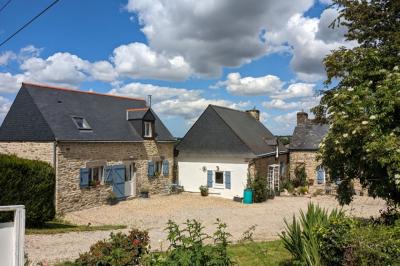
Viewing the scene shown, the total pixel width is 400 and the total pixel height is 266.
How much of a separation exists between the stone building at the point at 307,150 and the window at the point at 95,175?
15.0 metres

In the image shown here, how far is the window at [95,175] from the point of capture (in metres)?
18.3

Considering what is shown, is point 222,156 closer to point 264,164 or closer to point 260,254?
point 264,164

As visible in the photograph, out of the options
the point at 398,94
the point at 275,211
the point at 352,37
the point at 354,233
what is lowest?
the point at 275,211

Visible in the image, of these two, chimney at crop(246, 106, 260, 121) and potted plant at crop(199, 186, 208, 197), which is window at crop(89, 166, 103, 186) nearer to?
potted plant at crop(199, 186, 208, 197)

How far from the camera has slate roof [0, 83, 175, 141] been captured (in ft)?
56.0

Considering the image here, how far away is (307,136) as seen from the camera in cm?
2784

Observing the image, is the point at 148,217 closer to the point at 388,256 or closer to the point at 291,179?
the point at 388,256

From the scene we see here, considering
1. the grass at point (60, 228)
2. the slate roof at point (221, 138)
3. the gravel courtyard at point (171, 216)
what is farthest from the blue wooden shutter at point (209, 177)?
the grass at point (60, 228)

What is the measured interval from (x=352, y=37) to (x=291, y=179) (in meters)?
18.1

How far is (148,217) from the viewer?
52.9 ft

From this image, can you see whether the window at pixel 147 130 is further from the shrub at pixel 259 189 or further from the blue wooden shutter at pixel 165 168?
the shrub at pixel 259 189

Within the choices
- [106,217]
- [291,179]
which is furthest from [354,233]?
[291,179]

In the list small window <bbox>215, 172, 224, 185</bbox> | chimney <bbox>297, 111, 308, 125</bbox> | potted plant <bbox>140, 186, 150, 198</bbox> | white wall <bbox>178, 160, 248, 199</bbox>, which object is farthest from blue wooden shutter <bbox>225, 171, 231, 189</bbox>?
chimney <bbox>297, 111, 308, 125</bbox>

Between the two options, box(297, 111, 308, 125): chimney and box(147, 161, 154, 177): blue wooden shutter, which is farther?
box(297, 111, 308, 125): chimney
